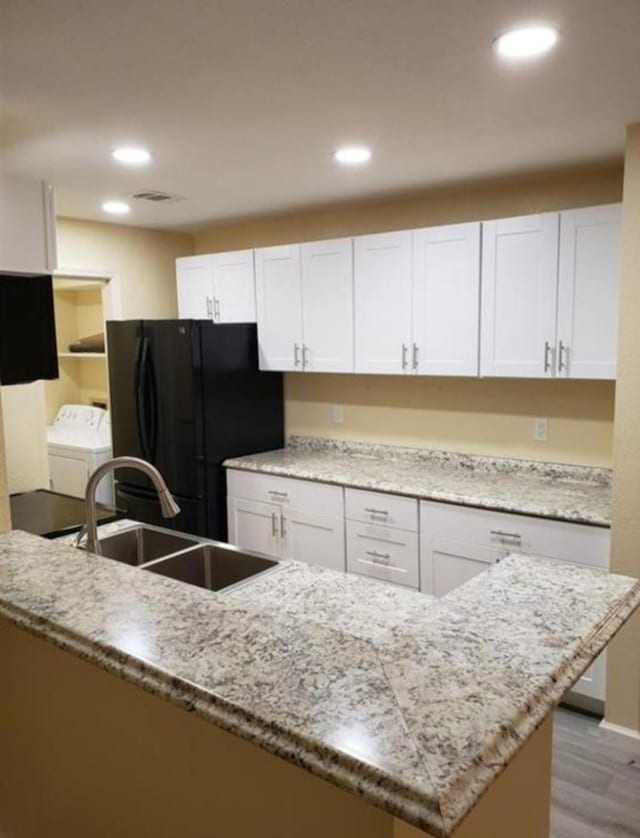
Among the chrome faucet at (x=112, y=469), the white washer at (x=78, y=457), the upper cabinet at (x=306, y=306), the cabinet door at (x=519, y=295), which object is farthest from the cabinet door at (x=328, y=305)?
the chrome faucet at (x=112, y=469)

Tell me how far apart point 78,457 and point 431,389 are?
2453 millimetres

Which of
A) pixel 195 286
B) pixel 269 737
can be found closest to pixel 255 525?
pixel 195 286

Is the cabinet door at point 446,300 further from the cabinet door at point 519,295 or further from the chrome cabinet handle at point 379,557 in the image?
the chrome cabinet handle at point 379,557

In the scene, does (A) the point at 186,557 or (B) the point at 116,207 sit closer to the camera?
(A) the point at 186,557

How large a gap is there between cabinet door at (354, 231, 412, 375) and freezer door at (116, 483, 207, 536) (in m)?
1.26

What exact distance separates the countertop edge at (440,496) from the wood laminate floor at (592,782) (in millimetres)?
869

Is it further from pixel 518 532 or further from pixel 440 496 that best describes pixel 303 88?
pixel 518 532

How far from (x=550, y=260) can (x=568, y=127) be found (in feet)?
2.06

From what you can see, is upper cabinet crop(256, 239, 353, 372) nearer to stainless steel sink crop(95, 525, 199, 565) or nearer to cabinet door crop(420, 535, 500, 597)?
cabinet door crop(420, 535, 500, 597)

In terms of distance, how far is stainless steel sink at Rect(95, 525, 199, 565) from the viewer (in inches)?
92.4

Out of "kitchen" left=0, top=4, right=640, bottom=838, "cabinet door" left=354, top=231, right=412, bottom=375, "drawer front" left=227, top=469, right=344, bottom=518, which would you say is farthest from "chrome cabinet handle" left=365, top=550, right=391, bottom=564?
"cabinet door" left=354, top=231, right=412, bottom=375

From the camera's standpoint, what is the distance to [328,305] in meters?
3.70

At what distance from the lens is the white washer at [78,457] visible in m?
4.41

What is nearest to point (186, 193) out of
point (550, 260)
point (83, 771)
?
point (550, 260)
